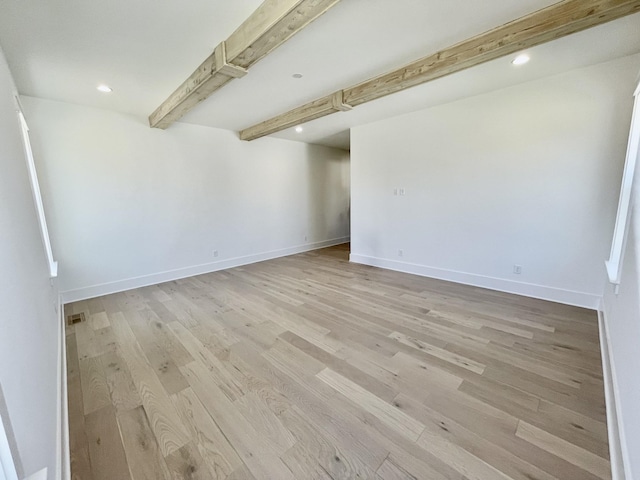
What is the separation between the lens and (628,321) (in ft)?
4.80

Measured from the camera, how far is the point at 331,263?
511 cm

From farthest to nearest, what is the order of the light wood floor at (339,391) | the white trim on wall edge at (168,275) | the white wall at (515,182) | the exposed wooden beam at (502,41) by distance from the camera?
the white trim on wall edge at (168,275), the white wall at (515,182), the exposed wooden beam at (502,41), the light wood floor at (339,391)

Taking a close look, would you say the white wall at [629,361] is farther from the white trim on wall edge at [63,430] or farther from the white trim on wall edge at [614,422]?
the white trim on wall edge at [63,430]

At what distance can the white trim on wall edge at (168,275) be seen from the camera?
3518 mm

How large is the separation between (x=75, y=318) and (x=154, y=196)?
75.5 inches

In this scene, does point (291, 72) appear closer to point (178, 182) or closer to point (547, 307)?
point (178, 182)

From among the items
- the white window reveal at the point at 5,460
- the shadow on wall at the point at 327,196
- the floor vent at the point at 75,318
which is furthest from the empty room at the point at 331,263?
the shadow on wall at the point at 327,196

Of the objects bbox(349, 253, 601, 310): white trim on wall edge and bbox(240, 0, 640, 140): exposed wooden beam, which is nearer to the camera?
bbox(240, 0, 640, 140): exposed wooden beam

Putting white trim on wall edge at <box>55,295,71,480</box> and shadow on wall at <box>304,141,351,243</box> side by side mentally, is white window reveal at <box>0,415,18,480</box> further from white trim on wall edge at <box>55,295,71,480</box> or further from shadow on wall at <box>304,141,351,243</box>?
shadow on wall at <box>304,141,351,243</box>

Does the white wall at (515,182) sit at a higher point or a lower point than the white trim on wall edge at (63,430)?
higher

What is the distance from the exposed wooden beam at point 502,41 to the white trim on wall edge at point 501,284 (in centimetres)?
259

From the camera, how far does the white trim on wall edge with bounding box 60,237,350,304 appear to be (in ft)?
11.5

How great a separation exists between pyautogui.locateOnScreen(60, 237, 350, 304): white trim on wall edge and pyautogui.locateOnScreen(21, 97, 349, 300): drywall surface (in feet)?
0.05

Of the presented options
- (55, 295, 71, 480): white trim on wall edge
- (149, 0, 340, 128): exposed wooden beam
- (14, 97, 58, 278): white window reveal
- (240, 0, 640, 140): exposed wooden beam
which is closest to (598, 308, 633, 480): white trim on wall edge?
(240, 0, 640, 140): exposed wooden beam
